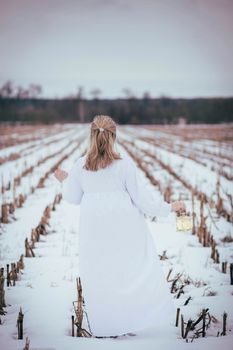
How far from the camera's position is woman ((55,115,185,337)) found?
3.18 m

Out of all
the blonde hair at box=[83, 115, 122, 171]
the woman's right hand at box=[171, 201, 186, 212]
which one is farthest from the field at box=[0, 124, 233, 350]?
the blonde hair at box=[83, 115, 122, 171]

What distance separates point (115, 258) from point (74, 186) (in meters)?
0.67

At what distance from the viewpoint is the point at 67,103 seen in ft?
288

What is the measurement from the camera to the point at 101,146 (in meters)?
3.19

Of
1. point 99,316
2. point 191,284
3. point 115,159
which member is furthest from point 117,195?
point 191,284

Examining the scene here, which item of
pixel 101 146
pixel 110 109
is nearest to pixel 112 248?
pixel 101 146

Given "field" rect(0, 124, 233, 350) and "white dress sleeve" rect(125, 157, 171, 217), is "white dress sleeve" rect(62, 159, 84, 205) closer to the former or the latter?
"white dress sleeve" rect(125, 157, 171, 217)

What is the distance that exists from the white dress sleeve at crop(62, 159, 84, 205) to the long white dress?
9 centimetres

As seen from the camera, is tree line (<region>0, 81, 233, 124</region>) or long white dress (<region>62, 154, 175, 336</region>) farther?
tree line (<region>0, 81, 233, 124</region>)

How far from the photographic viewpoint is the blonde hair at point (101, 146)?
10.4 ft

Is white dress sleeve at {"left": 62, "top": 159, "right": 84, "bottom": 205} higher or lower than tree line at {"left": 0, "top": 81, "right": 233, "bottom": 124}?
lower

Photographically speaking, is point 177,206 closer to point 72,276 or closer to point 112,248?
point 112,248

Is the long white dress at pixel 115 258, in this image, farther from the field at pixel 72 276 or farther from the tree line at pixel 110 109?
the tree line at pixel 110 109

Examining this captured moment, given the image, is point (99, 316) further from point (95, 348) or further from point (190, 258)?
point (190, 258)
